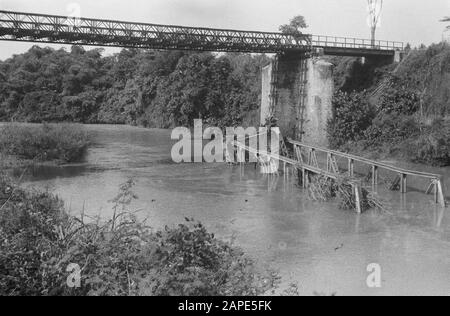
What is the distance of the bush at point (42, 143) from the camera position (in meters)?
26.1

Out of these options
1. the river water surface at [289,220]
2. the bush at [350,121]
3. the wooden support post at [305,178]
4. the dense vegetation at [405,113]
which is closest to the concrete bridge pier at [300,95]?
the bush at [350,121]

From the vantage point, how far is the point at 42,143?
1073 inches

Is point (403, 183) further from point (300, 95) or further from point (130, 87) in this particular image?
point (130, 87)

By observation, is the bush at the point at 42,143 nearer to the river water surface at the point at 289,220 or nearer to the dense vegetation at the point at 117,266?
the river water surface at the point at 289,220

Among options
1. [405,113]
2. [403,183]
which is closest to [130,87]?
[405,113]

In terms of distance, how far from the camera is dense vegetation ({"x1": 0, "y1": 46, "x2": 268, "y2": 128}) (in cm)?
5406

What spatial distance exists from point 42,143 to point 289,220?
53.0 ft

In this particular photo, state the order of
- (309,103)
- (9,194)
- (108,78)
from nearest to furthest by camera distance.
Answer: (9,194) < (309,103) < (108,78)

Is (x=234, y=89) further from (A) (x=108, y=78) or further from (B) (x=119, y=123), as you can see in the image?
(A) (x=108, y=78)

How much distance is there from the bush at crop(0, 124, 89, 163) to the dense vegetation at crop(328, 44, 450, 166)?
47.9ft

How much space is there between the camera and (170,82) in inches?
2340

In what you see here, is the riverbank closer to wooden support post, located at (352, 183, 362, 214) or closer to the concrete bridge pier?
the concrete bridge pier
